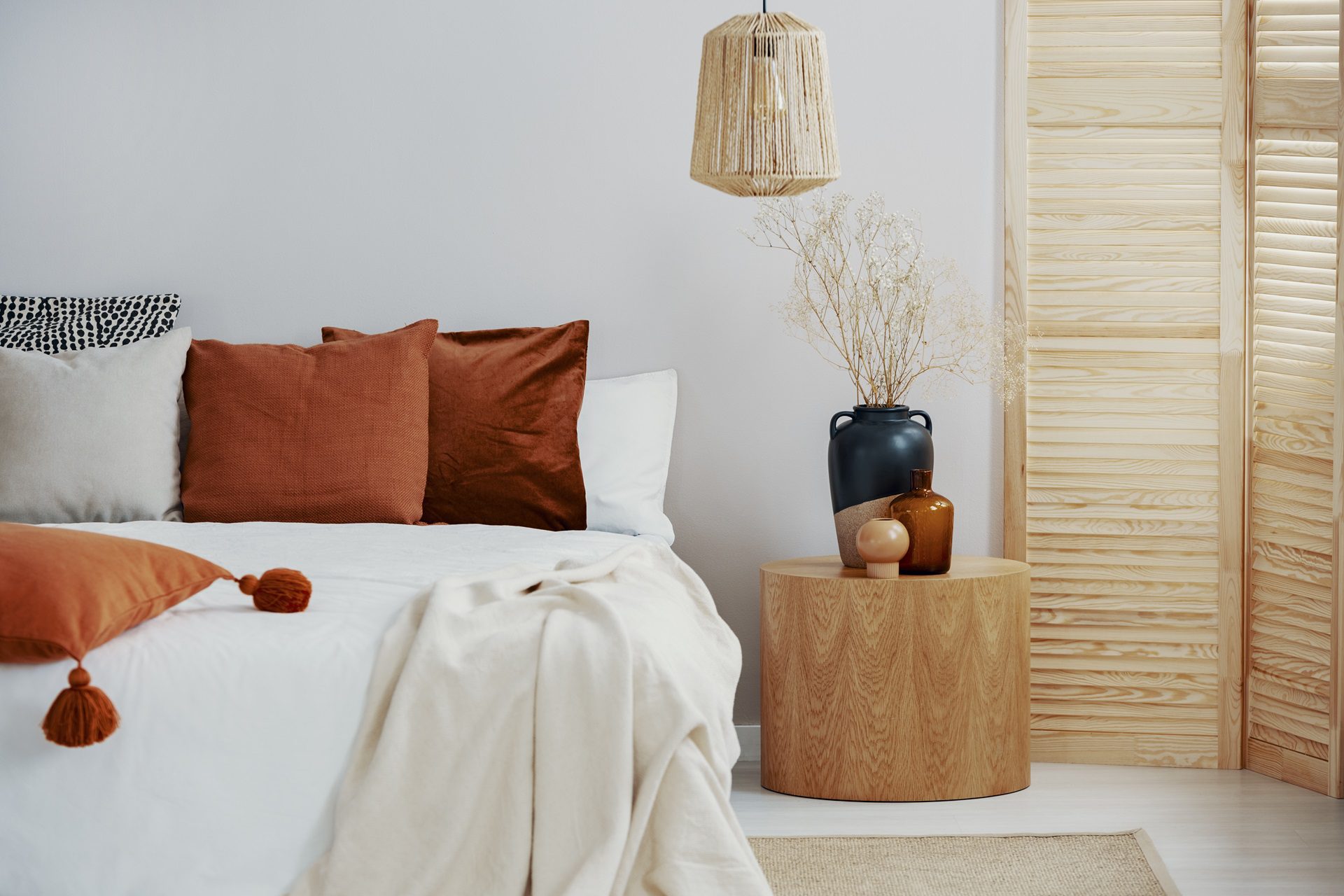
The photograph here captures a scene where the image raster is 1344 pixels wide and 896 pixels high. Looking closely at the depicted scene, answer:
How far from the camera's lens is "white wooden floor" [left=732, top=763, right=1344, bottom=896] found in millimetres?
2203

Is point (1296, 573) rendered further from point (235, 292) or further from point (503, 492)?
point (235, 292)

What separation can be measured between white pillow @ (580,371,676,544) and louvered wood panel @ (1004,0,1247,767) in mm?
910

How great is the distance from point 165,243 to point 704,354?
1494 mm

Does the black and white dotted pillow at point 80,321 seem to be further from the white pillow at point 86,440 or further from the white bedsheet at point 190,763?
the white bedsheet at point 190,763

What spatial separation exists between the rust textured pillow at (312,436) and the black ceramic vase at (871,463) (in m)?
0.98

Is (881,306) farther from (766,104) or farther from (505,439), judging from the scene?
(505,439)

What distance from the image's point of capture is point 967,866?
2.21 m

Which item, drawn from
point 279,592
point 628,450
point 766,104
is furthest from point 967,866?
point 766,104

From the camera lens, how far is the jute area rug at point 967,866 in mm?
2100

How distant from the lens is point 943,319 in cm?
304

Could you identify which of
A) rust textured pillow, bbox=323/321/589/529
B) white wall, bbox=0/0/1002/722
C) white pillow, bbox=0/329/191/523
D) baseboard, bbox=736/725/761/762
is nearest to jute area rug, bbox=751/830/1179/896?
baseboard, bbox=736/725/761/762

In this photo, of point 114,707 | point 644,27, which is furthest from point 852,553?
point 114,707

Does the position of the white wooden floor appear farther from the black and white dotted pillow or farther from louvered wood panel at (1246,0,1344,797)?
the black and white dotted pillow

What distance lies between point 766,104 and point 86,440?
1662 mm
